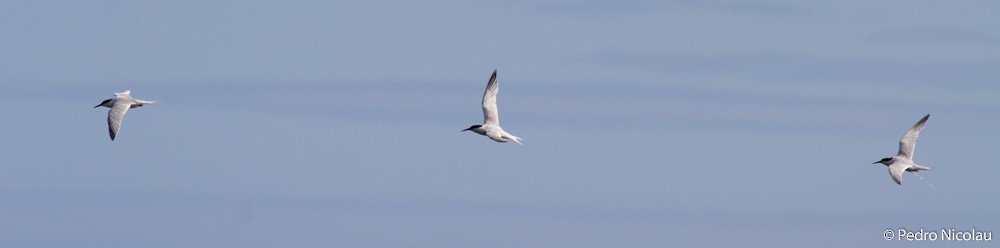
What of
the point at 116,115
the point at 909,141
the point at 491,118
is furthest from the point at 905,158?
the point at 116,115

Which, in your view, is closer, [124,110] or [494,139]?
[494,139]

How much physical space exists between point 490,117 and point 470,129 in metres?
1.36

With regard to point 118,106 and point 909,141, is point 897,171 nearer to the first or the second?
point 909,141

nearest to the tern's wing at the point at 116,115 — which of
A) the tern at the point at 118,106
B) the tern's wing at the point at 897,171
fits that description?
the tern at the point at 118,106

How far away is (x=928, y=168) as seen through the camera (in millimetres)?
62844

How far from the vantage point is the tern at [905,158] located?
63781 millimetres

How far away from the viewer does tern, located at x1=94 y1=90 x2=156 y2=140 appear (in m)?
63.3

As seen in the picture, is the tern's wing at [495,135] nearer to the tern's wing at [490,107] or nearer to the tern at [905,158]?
the tern's wing at [490,107]

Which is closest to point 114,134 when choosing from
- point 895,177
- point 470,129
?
point 470,129

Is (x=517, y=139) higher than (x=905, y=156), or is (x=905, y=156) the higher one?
(x=905, y=156)

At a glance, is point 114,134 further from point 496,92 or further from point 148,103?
point 496,92

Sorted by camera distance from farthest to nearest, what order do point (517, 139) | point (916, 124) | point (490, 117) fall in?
point (916, 124)
point (490, 117)
point (517, 139)

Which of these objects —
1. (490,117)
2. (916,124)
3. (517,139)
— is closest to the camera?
(517,139)

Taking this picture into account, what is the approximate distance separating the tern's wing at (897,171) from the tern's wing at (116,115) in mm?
29051
